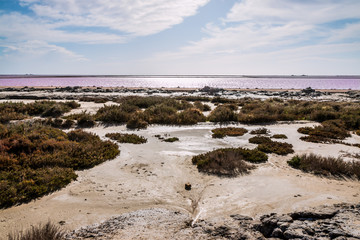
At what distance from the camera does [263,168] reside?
26.1ft

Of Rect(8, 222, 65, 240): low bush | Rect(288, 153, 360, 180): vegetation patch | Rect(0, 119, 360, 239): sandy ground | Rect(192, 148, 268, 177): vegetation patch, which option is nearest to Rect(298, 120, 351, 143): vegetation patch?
Rect(0, 119, 360, 239): sandy ground

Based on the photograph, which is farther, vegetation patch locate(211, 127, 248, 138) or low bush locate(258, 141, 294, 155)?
vegetation patch locate(211, 127, 248, 138)

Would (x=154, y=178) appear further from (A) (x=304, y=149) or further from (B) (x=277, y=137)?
(B) (x=277, y=137)

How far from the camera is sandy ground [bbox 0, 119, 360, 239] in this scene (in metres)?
4.98

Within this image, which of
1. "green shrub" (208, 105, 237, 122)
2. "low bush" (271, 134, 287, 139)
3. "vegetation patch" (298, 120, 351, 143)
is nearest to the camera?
"vegetation patch" (298, 120, 351, 143)

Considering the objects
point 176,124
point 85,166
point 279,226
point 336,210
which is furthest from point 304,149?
point 85,166

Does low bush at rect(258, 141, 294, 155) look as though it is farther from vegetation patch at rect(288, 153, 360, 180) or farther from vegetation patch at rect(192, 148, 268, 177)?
vegetation patch at rect(288, 153, 360, 180)

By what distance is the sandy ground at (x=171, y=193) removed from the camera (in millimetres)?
4977

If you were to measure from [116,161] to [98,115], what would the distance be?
9.29m

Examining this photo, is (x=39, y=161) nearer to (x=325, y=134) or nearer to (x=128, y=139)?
(x=128, y=139)

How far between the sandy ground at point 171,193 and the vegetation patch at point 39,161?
35 cm

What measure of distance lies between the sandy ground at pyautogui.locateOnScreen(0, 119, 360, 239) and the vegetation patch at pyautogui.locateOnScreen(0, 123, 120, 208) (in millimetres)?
346

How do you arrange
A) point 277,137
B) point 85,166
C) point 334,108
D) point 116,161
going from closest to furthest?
point 85,166 < point 116,161 < point 277,137 < point 334,108

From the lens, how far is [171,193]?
6.14m
